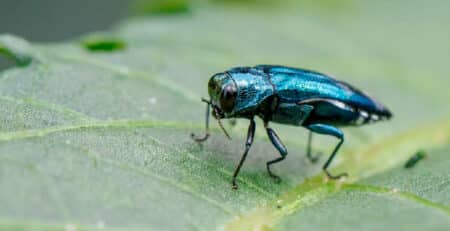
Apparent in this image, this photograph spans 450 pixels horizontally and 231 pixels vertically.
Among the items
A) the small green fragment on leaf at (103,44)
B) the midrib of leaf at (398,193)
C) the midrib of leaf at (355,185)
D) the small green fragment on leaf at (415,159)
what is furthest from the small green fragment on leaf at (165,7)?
the midrib of leaf at (398,193)

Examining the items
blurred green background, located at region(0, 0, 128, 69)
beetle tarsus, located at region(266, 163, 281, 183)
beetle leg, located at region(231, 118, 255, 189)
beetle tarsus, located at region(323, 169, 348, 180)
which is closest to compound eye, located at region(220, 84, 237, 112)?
beetle leg, located at region(231, 118, 255, 189)

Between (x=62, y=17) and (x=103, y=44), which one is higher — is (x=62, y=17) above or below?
below

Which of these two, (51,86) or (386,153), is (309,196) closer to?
(386,153)

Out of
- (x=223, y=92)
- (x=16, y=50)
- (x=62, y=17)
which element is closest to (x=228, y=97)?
(x=223, y=92)

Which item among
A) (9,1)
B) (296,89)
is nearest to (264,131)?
(296,89)

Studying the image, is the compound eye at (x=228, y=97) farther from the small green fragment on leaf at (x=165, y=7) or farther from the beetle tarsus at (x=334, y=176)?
the small green fragment on leaf at (x=165, y=7)

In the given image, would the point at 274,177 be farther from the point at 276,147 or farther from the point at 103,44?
the point at 103,44
